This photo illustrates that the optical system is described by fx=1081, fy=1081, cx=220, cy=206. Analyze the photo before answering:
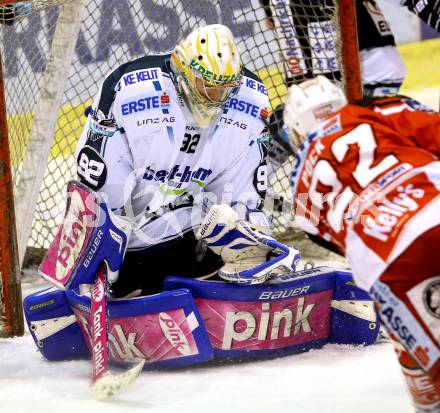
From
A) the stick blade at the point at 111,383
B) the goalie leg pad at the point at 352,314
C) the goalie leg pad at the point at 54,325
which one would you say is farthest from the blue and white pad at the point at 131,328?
the goalie leg pad at the point at 352,314

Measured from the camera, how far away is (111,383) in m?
2.59

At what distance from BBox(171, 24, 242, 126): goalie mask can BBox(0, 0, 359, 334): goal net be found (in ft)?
1.67

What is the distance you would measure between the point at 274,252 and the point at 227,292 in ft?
0.68

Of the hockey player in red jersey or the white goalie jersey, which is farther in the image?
the white goalie jersey

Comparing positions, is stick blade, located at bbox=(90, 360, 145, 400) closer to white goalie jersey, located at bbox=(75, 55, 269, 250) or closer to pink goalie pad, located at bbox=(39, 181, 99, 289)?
pink goalie pad, located at bbox=(39, 181, 99, 289)

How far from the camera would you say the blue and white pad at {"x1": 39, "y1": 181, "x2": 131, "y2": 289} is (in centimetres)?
275

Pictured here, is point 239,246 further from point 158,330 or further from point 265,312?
point 158,330

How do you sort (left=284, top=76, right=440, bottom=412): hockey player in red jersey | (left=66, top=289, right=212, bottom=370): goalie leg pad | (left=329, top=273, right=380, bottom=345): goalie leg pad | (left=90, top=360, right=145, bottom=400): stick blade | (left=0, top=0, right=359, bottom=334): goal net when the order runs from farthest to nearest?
(left=0, top=0, right=359, bottom=334): goal net
(left=329, top=273, right=380, bottom=345): goalie leg pad
(left=66, top=289, right=212, bottom=370): goalie leg pad
(left=90, top=360, right=145, bottom=400): stick blade
(left=284, top=76, right=440, bottom=412): hockey player in red jersey

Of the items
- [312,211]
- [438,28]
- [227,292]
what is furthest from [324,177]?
[438,28]

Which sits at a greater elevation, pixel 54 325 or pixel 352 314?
pixel 54 325

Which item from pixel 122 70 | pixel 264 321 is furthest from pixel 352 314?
pixel 122 70

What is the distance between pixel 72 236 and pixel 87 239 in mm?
80

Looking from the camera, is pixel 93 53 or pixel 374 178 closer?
pixel 374 178

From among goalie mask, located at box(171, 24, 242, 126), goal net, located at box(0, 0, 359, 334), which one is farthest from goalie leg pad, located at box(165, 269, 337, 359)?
goal net, located at box(0, 0, 359, 334)
